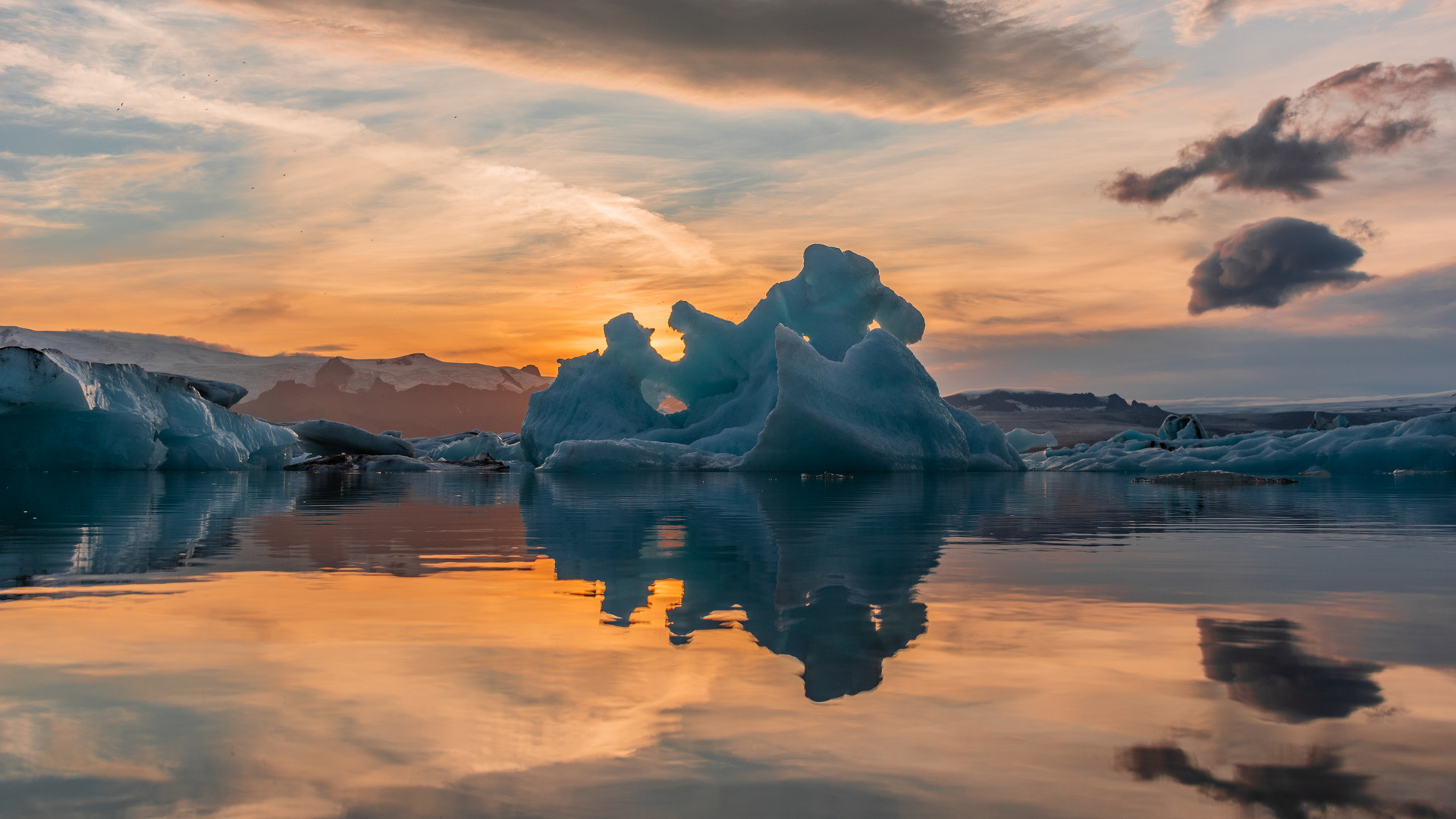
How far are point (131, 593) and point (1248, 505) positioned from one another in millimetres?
10310

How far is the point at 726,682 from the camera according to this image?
7.62 ft

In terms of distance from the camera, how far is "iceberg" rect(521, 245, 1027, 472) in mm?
22344

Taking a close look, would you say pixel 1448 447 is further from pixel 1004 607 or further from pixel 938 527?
pixel 1004 607

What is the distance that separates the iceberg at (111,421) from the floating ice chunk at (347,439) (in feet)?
14.8

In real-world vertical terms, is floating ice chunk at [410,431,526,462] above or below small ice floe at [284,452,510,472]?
above

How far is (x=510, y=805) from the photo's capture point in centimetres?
152

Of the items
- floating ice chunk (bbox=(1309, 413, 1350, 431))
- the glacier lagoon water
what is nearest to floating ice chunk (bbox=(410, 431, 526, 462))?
floating ice chunk (bbox=(1309, 413, 1350, 431))

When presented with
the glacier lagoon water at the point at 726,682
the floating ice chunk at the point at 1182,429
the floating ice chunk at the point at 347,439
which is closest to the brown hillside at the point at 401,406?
the floating ice chunk at the point at 347,439

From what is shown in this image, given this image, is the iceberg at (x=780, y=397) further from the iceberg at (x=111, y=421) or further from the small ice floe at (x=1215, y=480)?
the iceberg at (x=111, y=421)

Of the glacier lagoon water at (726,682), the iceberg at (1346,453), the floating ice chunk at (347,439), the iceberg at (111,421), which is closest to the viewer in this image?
the glacier lagoon water at (726,682)

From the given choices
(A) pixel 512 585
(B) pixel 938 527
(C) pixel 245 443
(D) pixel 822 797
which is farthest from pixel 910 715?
(C) pixel 245 443

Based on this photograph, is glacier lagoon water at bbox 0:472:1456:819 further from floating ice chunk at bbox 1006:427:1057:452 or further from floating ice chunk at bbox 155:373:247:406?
floating ice chunk at bbox 1006:427:1057:452

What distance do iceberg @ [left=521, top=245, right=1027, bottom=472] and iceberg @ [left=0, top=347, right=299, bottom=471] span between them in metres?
8.61

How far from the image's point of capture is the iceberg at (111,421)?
19.4 m
